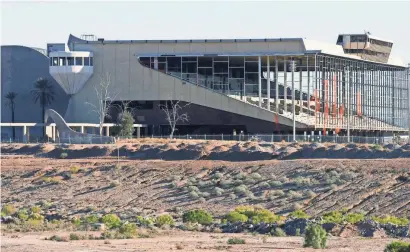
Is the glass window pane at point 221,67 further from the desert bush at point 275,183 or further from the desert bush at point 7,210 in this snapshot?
the desert bush at point 7,210

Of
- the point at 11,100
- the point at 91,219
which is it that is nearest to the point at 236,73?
the point at 11,100

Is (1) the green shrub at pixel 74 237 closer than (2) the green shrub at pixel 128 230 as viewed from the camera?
Yes

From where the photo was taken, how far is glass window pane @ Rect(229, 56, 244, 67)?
126 metres

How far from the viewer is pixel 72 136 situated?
366ft

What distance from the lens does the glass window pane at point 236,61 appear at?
126125 millimetres

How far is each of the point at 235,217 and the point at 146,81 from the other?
6253 cm

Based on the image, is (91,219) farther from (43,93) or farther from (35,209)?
(43,93)

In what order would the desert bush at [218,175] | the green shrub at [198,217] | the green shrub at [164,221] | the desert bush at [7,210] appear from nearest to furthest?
the green shrub at [164,221] → the green shrub at [198,217] → the desert bush at [7,210] → the desert bush at [218,175]

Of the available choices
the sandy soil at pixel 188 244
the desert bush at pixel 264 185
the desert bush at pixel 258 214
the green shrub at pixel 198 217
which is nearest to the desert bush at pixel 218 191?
the desert bush at pixel 264 185

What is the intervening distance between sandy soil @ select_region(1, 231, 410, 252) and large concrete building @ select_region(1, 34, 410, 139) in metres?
66.3

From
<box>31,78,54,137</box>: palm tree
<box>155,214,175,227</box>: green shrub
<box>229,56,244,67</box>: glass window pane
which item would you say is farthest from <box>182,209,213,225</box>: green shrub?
<box>31,78,54,137</box>: palm tree

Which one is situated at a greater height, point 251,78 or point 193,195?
point 251,78

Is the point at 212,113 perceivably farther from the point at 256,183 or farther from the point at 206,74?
the point at 256,183

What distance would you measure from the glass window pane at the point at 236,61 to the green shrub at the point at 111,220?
59.5m
